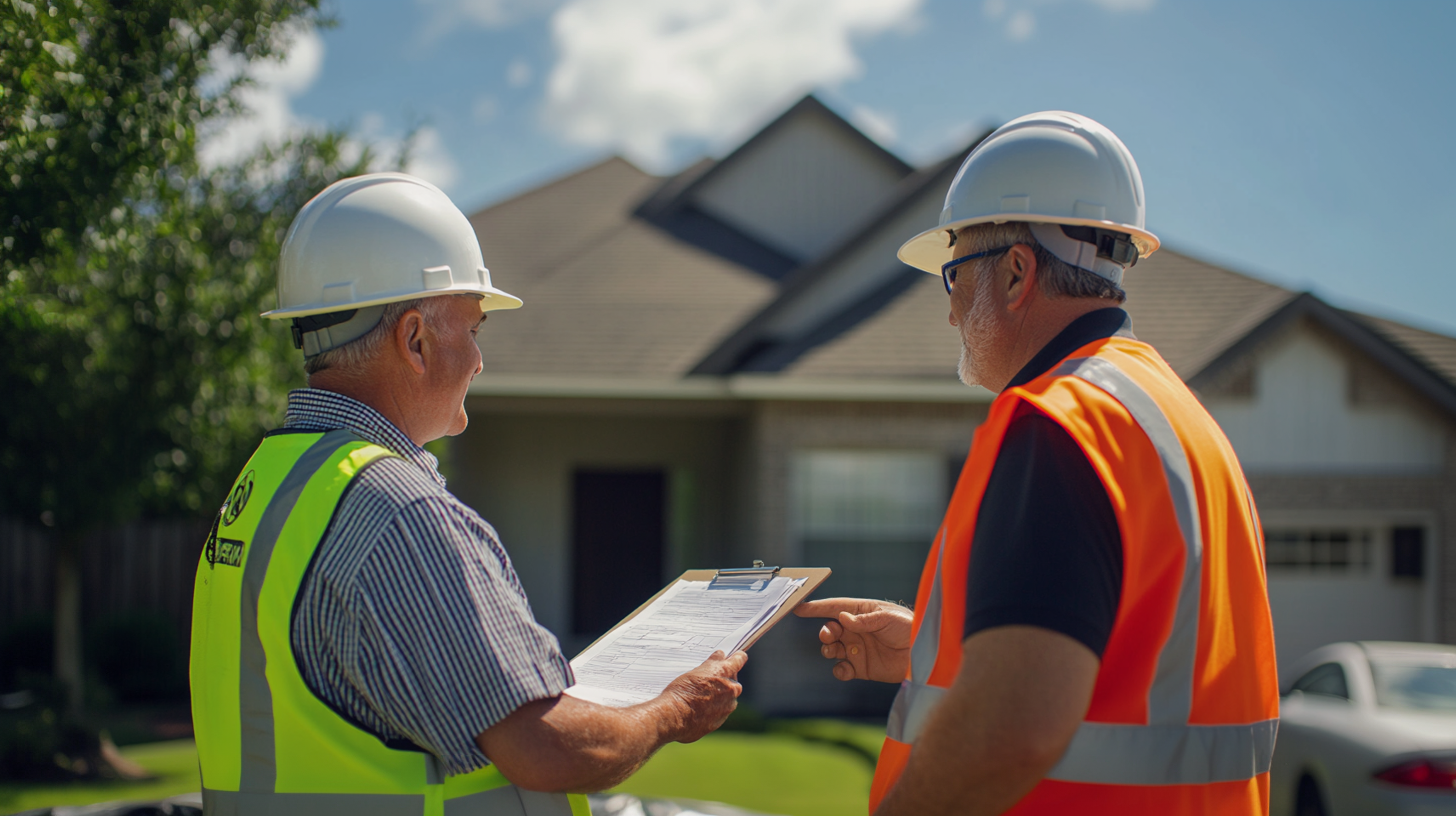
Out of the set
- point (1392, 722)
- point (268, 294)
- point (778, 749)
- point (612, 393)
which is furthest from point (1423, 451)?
point (268, 294)

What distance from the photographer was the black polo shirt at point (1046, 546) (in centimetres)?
146

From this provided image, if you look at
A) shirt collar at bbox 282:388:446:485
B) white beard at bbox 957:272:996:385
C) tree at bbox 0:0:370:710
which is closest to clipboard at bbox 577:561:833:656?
white beard at bbox 957:272:996:385

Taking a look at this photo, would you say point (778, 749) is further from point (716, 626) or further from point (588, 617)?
point (716, 626)

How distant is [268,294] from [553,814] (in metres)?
7.10

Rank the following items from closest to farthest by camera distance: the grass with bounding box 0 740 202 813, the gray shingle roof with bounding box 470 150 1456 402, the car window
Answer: the car window → the grass with bounding box 0 740 202 813 → the gray shingle roof with bounding box 470 150 1456 402

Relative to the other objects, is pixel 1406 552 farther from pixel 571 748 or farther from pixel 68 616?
pixel 68 616

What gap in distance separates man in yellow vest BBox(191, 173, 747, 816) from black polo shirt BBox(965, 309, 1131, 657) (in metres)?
0.74

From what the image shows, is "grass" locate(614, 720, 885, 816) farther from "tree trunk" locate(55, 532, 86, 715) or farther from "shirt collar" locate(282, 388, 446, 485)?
"shirt collar" locate(282, 388, 446, 485)

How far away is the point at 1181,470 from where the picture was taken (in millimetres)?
1597

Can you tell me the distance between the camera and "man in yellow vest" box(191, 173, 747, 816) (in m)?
1.66

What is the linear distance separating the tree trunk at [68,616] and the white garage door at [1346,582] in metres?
12.0

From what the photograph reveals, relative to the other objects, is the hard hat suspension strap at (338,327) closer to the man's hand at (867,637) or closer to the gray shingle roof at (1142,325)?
the man's hand at (867,637)

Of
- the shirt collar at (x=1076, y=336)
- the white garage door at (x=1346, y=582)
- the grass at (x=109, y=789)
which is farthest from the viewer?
the white garage door at (x=1346, y=582)

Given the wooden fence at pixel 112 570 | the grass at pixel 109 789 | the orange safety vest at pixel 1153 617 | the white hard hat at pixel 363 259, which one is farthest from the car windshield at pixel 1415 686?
the wooden fence at pixel 112 570
